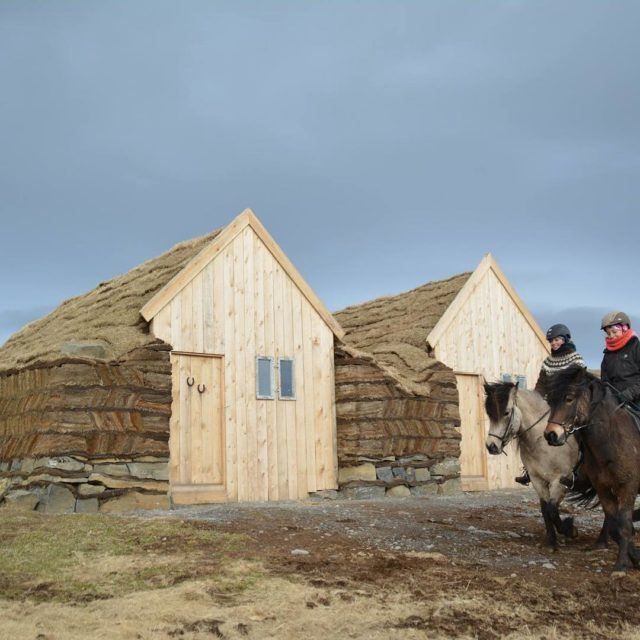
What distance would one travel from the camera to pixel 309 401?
54.8 feet

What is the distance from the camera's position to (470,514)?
13148 mm

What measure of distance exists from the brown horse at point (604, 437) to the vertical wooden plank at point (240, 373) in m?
7.79

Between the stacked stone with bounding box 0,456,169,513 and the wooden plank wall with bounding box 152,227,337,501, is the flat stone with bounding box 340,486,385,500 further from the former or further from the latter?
the stacked stone with bounding box 0,456,169,513

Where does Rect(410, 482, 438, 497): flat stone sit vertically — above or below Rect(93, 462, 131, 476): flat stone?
below

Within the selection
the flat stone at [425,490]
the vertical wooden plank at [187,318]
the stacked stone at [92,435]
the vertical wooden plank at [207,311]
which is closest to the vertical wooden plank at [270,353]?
the vertical wooden plank at [207,311]

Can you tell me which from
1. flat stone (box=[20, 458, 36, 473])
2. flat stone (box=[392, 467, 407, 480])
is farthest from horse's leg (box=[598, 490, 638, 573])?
flat stone (box=[20, 458, 36, 473])

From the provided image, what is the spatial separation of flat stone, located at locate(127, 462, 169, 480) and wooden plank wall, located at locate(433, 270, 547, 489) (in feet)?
27.0

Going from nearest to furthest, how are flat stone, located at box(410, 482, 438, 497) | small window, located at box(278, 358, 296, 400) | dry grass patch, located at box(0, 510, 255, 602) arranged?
dry grass patch, located at box(0, 510, 255, 602) < small window, located at box(278, 358, 296, 400) < flat stone, located at box(410, 482, 438, 497)

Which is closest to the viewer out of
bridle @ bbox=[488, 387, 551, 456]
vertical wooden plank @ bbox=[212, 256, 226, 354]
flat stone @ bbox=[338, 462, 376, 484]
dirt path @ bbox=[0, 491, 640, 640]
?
dirt path @ bbox=[0, 491, 640, 640]

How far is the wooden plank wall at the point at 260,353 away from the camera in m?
15.3

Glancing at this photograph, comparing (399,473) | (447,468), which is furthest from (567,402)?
(447,468)

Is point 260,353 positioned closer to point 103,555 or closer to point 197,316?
point 197,316

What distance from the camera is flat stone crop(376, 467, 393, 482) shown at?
17.0 meters

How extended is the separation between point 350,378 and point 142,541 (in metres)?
8.01
